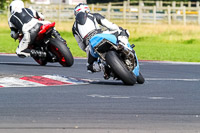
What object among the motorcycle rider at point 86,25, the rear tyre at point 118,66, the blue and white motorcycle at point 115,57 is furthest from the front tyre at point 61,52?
the rear tyre at point 118,66

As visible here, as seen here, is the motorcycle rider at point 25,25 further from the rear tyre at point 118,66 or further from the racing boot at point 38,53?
the rear tyre at point 118,66

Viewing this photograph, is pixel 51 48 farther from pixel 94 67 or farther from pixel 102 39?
pixel 102 39

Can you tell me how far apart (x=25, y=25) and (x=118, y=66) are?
5.81 meters

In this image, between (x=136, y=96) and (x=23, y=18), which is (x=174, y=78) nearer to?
(x=136, y=96)

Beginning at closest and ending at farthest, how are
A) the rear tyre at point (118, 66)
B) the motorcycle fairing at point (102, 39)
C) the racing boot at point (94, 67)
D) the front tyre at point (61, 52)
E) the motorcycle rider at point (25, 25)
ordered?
the rear tyre at point (118, 66) → the motorcycle fairing at point (102, 39) → the racing boot at point (94, 67) → the front tyre at point (61, 52) → the motorcycle rider at point (25, 25)

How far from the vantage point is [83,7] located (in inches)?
518

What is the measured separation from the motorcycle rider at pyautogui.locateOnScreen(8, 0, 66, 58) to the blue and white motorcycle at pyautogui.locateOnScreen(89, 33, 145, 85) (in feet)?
15.0

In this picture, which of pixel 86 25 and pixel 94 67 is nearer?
pixel 94 67

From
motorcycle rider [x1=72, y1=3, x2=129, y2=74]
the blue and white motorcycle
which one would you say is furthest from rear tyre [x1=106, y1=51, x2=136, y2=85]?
motorcycle rider [x1=72, y1=3, x2=129, y2=74]

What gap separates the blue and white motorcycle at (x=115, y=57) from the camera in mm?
11438

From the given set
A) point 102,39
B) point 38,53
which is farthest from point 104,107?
point 38,53

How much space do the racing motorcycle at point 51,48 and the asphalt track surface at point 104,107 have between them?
232cm

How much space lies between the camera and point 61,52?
16.0 meters

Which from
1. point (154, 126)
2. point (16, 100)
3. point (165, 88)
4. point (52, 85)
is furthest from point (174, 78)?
point (154, 126)
